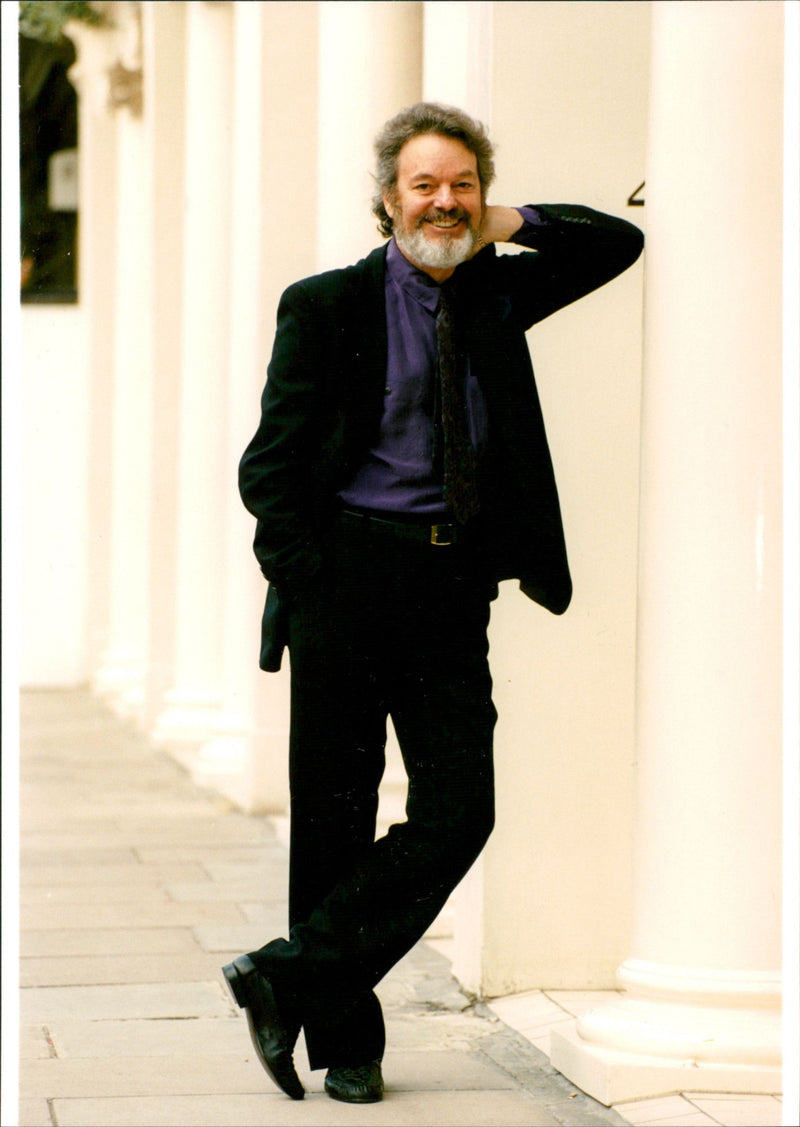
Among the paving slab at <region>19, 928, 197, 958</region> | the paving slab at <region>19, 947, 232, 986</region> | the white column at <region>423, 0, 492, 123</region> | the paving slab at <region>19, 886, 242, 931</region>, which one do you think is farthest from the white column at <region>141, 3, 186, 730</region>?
the paving slab at <region>19, 947, 232, 986</region>

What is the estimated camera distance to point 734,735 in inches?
152

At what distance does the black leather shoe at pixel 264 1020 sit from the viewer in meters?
3.78

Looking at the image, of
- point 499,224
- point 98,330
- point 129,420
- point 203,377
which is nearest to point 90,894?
point 499,224

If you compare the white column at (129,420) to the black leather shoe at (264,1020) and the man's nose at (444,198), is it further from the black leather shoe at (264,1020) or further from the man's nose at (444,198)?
the man's nose at (444,198)

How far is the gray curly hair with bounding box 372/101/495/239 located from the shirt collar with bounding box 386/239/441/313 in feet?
0.44

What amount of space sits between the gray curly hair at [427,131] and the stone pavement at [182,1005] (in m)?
1.76

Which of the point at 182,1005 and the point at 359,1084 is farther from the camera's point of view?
the point at 182,1005

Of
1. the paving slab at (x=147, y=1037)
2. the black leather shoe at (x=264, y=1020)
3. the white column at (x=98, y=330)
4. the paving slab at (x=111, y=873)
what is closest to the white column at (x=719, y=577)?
the black leather shoe at (x=264, y=1020)

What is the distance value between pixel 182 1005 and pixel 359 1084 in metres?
1.05

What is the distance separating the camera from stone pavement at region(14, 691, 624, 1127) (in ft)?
12.6

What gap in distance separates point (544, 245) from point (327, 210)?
10.7 feet

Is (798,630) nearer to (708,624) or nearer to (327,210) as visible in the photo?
(708,624)

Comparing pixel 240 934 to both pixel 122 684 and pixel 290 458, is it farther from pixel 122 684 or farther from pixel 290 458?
pixel 122 684

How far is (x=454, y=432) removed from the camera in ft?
11.9
